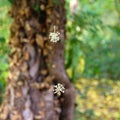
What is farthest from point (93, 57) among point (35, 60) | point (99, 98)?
point (35, 60)

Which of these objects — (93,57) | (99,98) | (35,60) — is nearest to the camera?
(35,60)

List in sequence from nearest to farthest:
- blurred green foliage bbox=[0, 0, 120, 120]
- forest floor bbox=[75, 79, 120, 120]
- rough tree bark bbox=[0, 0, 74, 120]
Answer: rough tree bark bbox=[0, 0, 74, 120] < blurred green foliage bbox=[0, 0, 120, 120] < forest floor bbox=[75, 79, 120, 120]

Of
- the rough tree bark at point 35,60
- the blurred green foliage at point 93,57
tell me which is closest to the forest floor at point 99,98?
A: the blurred green foliage at point 93,57

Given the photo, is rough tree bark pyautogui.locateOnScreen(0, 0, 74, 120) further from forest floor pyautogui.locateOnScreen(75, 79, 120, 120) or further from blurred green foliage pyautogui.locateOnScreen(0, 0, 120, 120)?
forest floor pyautogui.locateOnScreen(75, 79, 120, 120)

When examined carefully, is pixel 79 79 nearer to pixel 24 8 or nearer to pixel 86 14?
pixel 86 14

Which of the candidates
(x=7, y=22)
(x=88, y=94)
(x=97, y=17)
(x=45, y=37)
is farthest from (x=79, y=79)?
(x=45, y=37)

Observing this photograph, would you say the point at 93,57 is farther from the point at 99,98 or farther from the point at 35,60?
the point at 35,60

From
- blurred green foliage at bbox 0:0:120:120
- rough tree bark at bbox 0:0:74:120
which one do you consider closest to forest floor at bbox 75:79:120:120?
blurred green foliage at bbox 0:0:120:120
